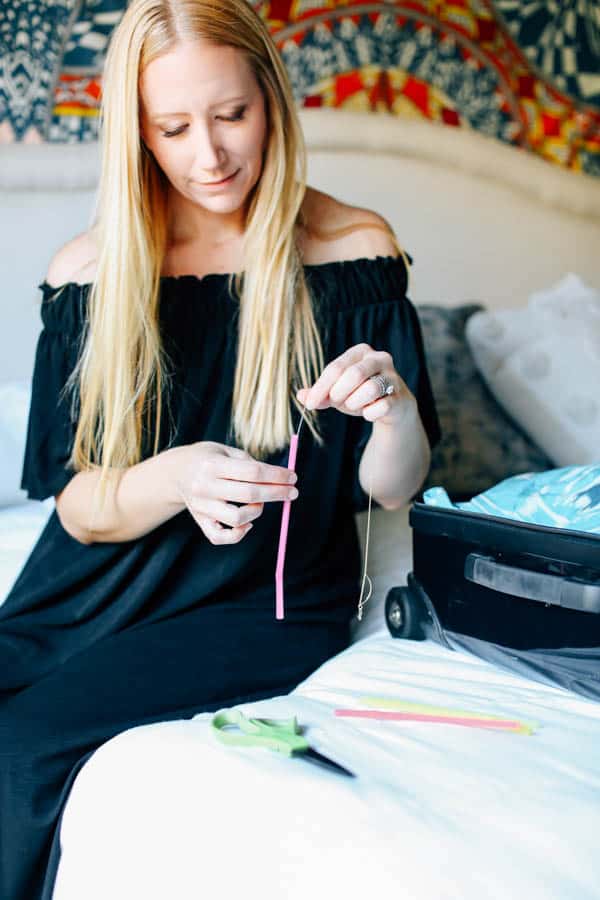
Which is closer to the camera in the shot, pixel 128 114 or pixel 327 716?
pixel 327 716

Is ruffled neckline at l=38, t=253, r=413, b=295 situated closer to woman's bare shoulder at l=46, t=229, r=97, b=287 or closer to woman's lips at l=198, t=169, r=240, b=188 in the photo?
woman's bare shoulder at l=46, t=229, r=97, b=287

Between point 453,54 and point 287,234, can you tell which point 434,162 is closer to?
point 453,54

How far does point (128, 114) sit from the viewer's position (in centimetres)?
113

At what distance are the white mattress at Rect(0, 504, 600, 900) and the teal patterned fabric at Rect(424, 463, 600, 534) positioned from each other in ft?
0.50

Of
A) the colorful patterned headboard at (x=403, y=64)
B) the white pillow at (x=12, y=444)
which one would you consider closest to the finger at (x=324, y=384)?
the white pillow at (x=12, y=444)

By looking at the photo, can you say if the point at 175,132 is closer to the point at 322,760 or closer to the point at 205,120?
the point at 205,120

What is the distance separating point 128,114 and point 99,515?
1.48 ft

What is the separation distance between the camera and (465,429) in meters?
1.76

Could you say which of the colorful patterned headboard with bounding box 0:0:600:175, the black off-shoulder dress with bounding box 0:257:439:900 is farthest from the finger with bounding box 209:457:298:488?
the colorful patterned headboard with bounding box 0:0:600:175

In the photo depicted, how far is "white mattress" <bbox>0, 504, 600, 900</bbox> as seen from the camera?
2.15 feet

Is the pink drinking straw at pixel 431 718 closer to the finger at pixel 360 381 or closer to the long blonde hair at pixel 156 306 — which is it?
the finger at pixel 360 381

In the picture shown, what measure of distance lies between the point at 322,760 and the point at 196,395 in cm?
56

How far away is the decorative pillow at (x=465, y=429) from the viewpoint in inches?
68.7

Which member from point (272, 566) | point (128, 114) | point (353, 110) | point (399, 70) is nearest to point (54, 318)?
point (128, 114)
